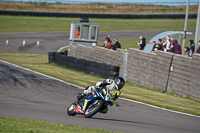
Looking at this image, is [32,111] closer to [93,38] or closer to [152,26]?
[93,38]

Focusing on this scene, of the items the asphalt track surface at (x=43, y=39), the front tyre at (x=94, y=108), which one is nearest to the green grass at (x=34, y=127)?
the front tyre at (x=94, y=108)

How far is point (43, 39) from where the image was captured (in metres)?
39.0

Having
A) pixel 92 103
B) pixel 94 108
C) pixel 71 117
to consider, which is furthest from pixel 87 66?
pixel 94 108

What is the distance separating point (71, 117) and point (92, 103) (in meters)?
0.75

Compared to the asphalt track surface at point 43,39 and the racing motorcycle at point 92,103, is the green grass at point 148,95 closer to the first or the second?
the racing motorcycle at point 92,103

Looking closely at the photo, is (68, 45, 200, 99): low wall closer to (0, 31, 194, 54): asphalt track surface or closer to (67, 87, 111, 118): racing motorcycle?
(67, 87, 111, 118): racing motorcycle

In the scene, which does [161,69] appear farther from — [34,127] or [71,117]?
[34,127]

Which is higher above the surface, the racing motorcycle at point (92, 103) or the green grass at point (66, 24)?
the green grass at point (66, 24)

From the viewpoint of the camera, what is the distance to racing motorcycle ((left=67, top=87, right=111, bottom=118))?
8555 mm

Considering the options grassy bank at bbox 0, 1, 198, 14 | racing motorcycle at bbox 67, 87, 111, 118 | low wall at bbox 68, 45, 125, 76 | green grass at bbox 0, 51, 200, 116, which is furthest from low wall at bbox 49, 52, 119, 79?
grassy bank at bbox 0, 1, 198, 14

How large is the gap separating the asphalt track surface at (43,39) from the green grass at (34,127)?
2367 cm

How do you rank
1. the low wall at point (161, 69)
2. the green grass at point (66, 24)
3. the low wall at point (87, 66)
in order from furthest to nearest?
the green grass at point (66, 24) → the low wall at point (87, 66) → the low wall at point (161, 69)

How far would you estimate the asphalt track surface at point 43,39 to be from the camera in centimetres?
3256

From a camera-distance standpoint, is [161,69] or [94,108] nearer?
[94,108]
